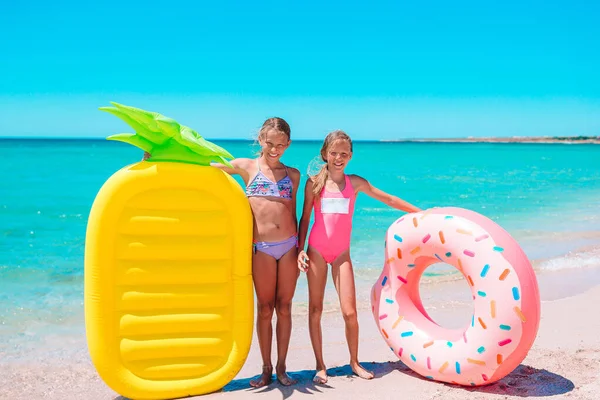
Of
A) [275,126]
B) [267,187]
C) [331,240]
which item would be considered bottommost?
[331,240]

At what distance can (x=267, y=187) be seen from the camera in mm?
3197

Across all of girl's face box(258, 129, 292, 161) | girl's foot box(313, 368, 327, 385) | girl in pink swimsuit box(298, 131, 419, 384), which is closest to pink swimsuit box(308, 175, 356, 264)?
girl in pink swimsuit box(298, 131, 419, 384)

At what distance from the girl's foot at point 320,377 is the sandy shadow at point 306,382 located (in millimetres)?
28

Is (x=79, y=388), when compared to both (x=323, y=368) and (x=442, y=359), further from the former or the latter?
(x=442, y=359)

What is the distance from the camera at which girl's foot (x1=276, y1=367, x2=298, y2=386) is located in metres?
3.24

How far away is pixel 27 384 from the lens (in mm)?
3578

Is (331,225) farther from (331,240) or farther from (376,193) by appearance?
(376,193)

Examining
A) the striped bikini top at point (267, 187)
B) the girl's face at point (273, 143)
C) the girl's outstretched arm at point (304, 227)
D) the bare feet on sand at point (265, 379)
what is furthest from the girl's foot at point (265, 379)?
the girl's face at point (273, 143)

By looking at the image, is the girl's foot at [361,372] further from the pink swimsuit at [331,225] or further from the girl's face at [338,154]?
the girl's face at [338,154]

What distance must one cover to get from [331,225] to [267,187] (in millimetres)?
451

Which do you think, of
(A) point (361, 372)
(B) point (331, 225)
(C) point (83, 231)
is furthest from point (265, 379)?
(C) point (83, 231)

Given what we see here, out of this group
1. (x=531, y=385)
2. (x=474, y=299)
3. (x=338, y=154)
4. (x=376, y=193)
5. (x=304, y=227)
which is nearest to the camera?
(x=474, y=299)

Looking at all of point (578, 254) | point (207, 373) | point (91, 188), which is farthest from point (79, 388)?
point (91, 188)

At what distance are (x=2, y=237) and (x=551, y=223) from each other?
935 cm
